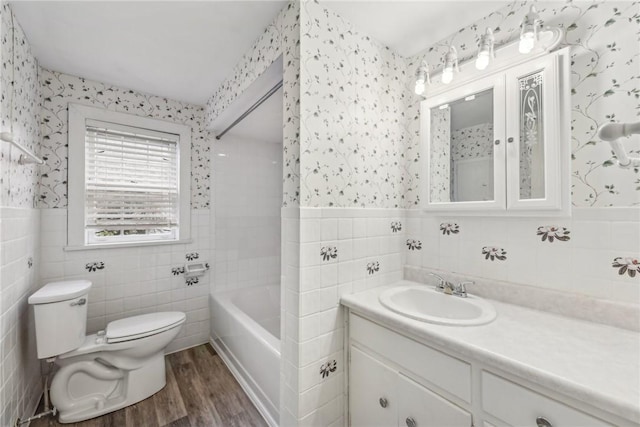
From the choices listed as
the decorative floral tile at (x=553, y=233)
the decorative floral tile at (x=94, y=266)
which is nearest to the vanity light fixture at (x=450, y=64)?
the decorative floral tile at (x=553, y=233)

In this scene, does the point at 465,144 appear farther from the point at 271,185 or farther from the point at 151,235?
the point at 151,235

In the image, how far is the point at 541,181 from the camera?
3.85ft

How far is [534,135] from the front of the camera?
47.3 inches

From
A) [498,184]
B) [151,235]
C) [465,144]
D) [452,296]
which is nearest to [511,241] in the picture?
[498,184]

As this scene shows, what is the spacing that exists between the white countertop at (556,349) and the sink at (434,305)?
0.03 meters

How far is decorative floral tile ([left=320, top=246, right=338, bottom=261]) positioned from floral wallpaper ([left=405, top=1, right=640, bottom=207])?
1.08m

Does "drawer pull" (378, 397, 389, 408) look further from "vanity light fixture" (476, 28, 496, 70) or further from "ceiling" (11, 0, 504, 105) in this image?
"ceiling" (11, 0, 504, 105)

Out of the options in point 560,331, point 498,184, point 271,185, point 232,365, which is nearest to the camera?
point 560,331

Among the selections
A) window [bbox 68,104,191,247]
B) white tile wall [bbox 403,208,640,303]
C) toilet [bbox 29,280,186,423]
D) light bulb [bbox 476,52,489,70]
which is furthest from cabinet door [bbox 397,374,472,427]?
window [bbox 68,104,191,247]

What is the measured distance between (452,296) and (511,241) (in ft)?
1.31

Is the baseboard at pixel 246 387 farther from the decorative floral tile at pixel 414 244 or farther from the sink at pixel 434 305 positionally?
the decorative floral tile at pixel 414 244

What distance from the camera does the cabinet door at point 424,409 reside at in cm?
94

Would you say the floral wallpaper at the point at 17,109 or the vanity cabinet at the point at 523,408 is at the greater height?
the floral wallpaper at the point at 17,109

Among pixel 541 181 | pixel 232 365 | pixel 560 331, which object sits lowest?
pixel 232 365
